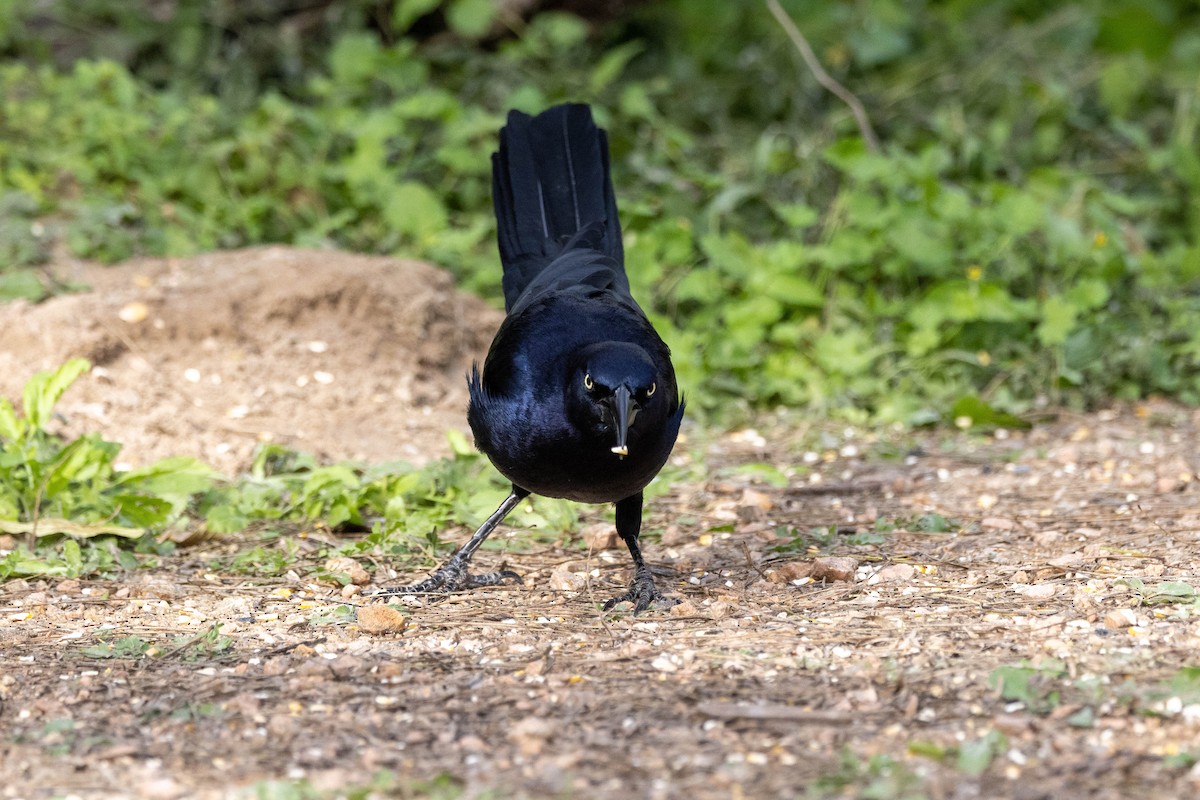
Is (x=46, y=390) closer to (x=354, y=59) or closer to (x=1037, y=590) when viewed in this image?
(x=1037, y=590)

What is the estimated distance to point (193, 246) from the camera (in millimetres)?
6660

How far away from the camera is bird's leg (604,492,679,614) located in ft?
13.2

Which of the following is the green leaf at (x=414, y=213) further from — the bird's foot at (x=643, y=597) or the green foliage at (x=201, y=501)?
the bird's foot at (x=643, y=597)

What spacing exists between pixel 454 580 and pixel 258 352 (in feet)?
6.55

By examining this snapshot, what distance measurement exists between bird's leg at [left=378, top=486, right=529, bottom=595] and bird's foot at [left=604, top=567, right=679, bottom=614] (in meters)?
0.42

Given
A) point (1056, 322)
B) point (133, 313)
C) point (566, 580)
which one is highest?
point (133, 313)

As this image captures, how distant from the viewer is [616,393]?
3.62 meters

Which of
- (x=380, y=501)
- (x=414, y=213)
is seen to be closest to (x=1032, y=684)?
(x=380, y=501)

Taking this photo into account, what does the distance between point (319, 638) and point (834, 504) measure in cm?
222

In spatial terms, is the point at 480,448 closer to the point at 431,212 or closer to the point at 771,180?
the point at 431,212

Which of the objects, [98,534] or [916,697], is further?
[98,534]

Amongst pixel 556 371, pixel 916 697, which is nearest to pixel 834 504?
pixel 556 371

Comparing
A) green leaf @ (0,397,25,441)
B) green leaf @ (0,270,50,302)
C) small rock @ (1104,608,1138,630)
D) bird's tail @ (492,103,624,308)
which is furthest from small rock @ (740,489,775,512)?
green leaf @ (0,270,50,302)

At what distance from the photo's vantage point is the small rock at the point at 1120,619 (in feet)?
11.2
